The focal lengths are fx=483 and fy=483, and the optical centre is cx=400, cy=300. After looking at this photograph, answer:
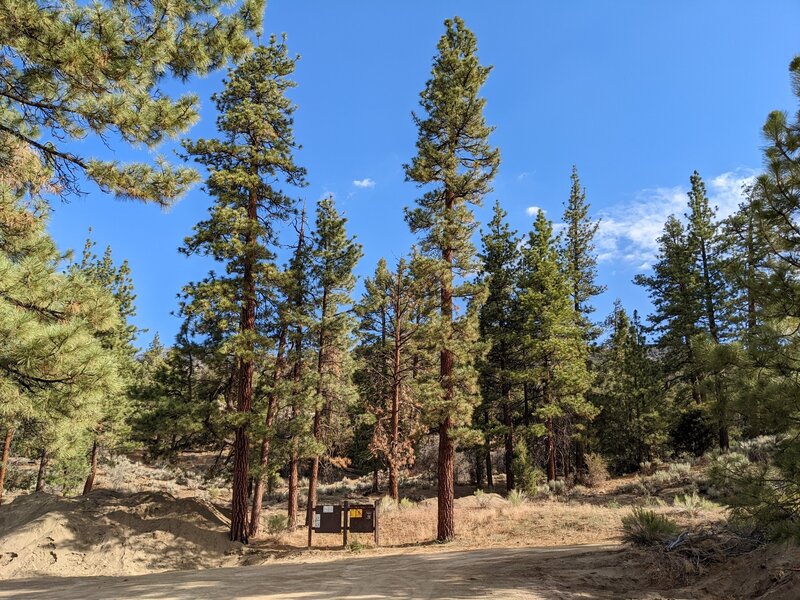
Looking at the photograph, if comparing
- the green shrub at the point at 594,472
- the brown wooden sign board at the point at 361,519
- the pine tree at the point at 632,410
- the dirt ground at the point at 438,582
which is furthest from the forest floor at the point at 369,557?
the pine tree at the point at 632,410

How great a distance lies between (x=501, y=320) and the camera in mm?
29859

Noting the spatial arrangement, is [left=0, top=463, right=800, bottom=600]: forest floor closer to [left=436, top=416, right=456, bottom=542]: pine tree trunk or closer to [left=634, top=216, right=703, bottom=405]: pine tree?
[left=436, top=416, right=456, bottom=542]: pine tree trunk

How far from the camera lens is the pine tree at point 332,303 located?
68.2ft

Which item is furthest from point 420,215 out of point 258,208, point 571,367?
point 571,367

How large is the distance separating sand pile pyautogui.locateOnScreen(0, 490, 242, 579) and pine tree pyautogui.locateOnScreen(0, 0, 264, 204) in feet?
35.8

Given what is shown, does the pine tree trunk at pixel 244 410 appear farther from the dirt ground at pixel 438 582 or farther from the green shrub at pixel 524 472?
the green shrub at pixel 524 472

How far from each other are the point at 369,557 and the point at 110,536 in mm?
8159

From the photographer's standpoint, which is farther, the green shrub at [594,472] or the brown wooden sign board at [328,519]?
the green shrub at [594,472]

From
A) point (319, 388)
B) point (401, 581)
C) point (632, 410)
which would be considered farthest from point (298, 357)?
point (632, 410)

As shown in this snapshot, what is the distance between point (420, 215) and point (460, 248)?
1.89m

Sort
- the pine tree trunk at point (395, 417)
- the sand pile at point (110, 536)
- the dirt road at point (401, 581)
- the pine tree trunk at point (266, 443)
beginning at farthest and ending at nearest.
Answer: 1. the pine tree trunk at point (395, 417)
2. the pine tree trunk at point (266, 443)
3. the sand pile at point (110, 536)
4. the dirt road at point (401, 581)

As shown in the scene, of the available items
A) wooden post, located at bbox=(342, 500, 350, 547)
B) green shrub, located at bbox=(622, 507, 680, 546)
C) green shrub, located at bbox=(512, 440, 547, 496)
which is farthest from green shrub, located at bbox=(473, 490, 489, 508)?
green shrub, located at bbox=(622, 507, 680, 546)

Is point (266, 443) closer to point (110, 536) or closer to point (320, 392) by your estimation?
point (320, 392)

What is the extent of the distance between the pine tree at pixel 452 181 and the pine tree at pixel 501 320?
1200 centimetres
